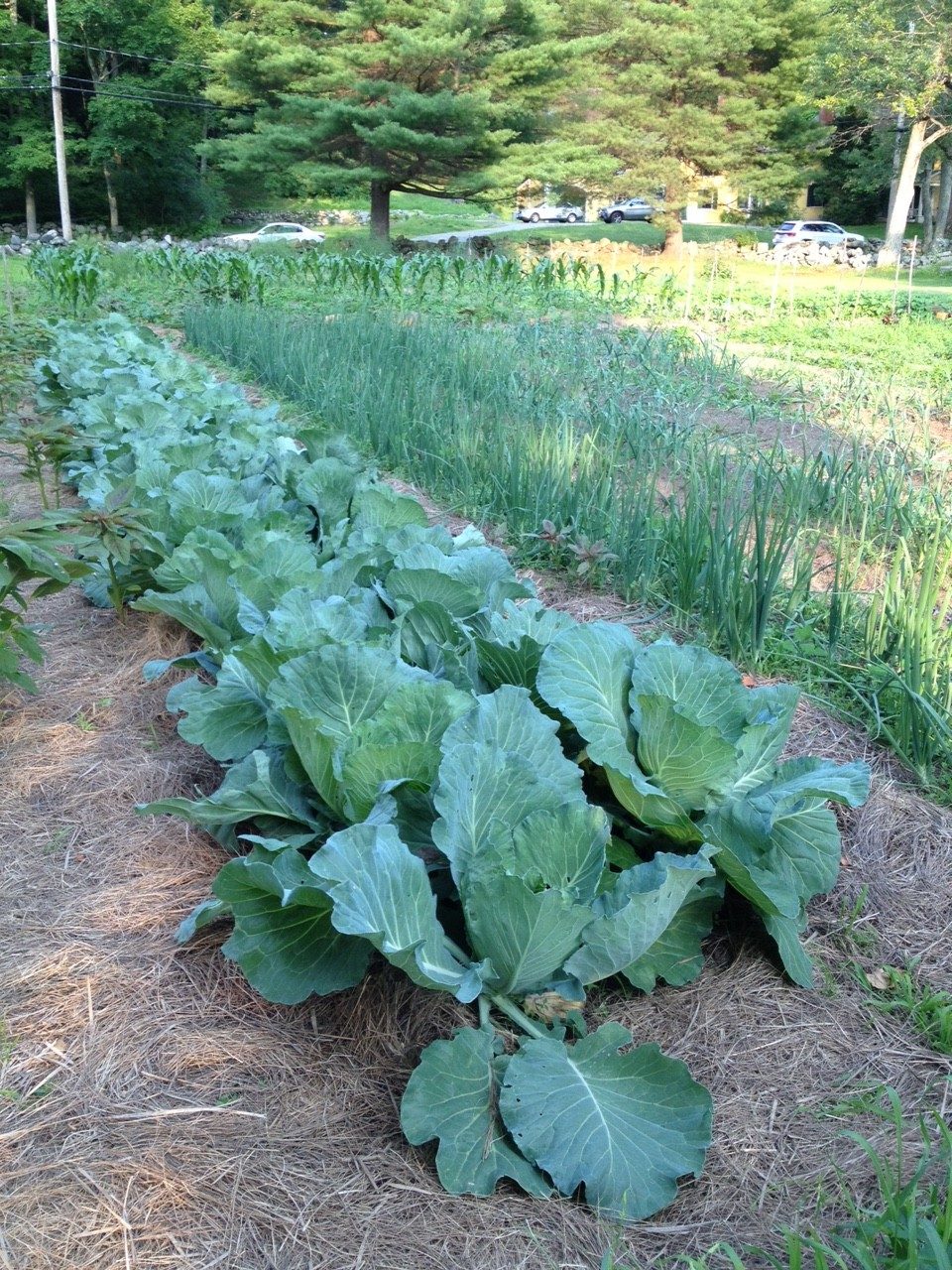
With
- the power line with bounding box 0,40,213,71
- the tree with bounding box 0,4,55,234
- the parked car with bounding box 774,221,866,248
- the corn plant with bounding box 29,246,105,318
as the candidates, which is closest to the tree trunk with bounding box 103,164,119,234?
the tree with bounding box 0,4,55,234

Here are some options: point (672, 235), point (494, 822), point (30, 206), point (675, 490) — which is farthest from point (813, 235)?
point (494, 822)

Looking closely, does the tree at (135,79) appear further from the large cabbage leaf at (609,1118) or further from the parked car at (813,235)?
the large cabbage leaf at (609,1118)

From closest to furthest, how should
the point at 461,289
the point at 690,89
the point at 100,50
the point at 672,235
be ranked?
the point at 461,289 → the point at 672,235 → the point at 690,89 → the point at 100,50

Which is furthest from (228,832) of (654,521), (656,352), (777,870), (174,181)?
(174,181)

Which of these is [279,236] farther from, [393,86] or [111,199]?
[111,199]

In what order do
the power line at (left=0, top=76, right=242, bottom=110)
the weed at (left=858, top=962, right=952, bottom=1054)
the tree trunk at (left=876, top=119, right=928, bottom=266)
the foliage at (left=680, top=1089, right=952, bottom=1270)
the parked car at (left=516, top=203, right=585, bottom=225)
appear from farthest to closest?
the parked car at (left=516, top=203, right=585, bottom=225)
the power line at (left=0, top=76, right=242, bottom=110)
the tree trunk at (left=876, top=119, right=928, bottom=266)
the weed at (left=858, top=962, right=952, bottom=1054)
the foliage at (left=680, top=1089, right=952, bottom=1270)

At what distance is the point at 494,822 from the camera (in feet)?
5.49

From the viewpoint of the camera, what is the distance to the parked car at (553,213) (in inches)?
1609

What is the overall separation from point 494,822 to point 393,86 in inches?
930

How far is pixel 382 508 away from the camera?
296cm

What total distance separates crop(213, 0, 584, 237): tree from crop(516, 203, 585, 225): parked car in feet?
54.4

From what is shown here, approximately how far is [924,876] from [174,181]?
125ft

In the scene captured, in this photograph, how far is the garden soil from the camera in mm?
1349

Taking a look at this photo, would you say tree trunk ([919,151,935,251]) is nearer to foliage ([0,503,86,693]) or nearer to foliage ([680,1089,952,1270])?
foliage ([0,503,86,693])
